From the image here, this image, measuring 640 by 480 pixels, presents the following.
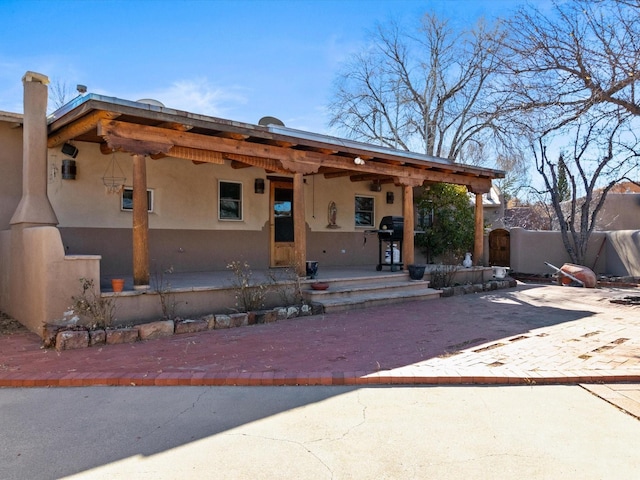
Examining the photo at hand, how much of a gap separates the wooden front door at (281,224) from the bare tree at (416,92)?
1388 cm

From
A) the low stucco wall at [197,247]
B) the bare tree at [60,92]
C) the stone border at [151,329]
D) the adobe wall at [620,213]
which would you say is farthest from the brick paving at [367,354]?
the bare tree at [60,92]

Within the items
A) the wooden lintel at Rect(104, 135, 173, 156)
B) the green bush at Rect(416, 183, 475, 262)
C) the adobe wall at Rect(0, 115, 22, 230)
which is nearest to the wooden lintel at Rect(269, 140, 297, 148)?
the wooden lintel at Rect(104, 135, 173, 156)

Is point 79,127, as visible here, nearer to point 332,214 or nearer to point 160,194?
point 160,194

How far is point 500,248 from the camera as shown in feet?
53.1

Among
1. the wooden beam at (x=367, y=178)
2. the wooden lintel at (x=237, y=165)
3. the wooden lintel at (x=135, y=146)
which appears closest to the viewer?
the wooden lintel at (x=135, y=146)

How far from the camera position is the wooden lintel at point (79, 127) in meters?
6.46

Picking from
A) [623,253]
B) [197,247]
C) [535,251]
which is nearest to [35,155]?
[197,247]

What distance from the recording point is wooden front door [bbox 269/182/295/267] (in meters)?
11.5

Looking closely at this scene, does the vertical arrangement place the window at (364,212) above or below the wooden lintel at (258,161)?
below

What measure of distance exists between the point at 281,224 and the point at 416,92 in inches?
605

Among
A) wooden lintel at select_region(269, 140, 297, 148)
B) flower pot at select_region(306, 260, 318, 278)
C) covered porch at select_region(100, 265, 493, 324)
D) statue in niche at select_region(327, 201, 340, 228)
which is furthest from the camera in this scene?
statue in niche at select_region(327, 201, 340, 228)

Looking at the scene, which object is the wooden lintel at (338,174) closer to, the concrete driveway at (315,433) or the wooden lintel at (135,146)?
the wooden lintel at (135,146)

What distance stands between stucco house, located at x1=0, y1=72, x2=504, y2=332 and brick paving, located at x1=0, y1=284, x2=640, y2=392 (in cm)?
125

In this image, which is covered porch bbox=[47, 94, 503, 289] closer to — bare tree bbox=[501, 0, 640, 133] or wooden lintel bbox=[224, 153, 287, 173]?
wooden lintel bbox=[224, 153, 287, 173]
